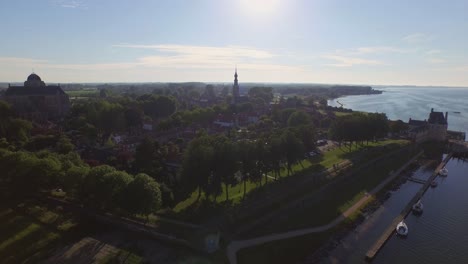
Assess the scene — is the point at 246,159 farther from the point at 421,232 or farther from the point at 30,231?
the point at 30,231

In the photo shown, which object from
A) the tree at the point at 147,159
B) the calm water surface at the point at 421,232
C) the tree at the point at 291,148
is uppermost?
the tree at the point at 291,148

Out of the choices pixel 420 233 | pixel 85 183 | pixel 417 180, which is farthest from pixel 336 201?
pixel 85 183

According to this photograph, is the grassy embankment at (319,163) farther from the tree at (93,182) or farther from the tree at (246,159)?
the tree at (93,182)

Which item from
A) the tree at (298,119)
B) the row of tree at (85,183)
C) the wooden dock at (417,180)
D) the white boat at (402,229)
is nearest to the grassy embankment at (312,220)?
the wooden dock at (417,180)

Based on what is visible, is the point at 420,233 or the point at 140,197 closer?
the point at 140,197

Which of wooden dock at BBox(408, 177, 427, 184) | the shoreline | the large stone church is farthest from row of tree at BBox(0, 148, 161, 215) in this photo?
the large stone church
